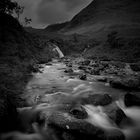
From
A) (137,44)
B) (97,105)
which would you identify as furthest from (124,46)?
(97,105)

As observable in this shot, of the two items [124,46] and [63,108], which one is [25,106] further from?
[124,46]

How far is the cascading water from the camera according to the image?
191 inches

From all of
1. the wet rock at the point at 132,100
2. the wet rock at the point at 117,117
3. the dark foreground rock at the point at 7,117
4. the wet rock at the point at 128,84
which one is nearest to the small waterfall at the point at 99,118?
the wet rock at the point at 117,117

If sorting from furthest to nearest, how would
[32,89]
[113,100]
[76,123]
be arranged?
[32,89] → [113,100] → [76,123]

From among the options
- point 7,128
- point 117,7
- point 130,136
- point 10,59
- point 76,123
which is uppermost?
point 117,7

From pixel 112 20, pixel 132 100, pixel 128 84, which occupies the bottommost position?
pixel 132 100

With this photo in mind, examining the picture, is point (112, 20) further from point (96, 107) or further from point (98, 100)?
point (96, 107)

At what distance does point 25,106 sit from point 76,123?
3298mm

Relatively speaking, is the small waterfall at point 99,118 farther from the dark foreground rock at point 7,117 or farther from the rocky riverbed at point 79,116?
the dark foreground rock at point 7,117

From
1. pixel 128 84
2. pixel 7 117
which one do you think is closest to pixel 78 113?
pixel 7 117

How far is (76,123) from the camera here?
4340mm

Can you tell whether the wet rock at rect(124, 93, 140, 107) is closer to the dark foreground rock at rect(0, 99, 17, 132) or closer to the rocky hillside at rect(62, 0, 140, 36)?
the dark foreground rock at rect(0, 99, 17, 132)

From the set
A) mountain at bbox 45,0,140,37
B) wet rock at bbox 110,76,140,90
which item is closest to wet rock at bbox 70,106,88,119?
wet rock at bbox 110,76,140,90

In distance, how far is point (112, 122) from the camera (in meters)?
5.18
